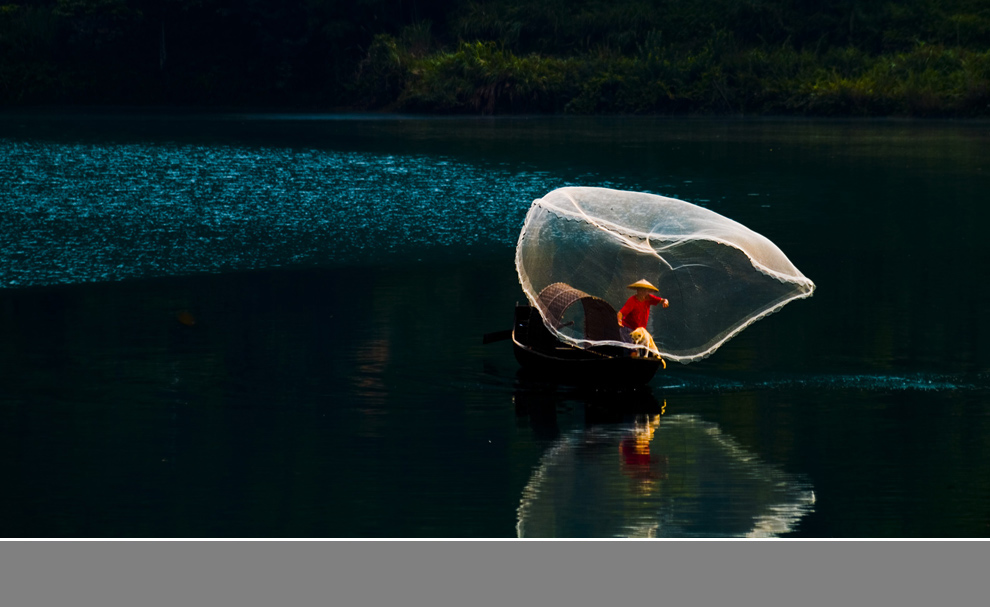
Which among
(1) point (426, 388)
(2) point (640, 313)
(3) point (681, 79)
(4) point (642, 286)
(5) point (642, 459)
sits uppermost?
(4) point (642, 286)

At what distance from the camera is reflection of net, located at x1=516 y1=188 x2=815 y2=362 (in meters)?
16.5

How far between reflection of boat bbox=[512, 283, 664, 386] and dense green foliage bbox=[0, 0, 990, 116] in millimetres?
60557

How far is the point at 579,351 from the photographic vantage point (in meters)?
16.3

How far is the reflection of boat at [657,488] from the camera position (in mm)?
11492

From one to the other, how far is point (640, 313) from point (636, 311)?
5 centimetres

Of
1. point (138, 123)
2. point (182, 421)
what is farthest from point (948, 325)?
point (138, 123)

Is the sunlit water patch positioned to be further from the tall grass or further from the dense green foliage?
the dense green foliage

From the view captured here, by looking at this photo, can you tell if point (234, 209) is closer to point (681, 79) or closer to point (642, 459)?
point (642, 459)

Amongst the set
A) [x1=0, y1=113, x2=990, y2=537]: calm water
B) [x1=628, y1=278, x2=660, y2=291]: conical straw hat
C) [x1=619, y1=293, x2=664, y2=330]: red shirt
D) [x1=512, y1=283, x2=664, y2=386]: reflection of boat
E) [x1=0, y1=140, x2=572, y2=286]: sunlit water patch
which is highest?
[x1=628, y1=278, x2=660, y2=291]: conical straw hat

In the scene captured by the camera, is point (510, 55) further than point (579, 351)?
Yes

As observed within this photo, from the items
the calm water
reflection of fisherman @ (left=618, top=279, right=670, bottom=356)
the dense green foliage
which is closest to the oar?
the calm water

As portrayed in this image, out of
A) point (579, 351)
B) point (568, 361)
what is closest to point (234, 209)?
point (579, 351)

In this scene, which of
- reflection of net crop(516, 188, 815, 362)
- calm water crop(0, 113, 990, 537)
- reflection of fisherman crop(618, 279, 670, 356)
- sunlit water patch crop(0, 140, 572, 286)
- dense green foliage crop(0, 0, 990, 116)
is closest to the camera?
calm water crop(0, 113, 990, 537)

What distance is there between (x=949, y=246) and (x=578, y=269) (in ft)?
46.6
